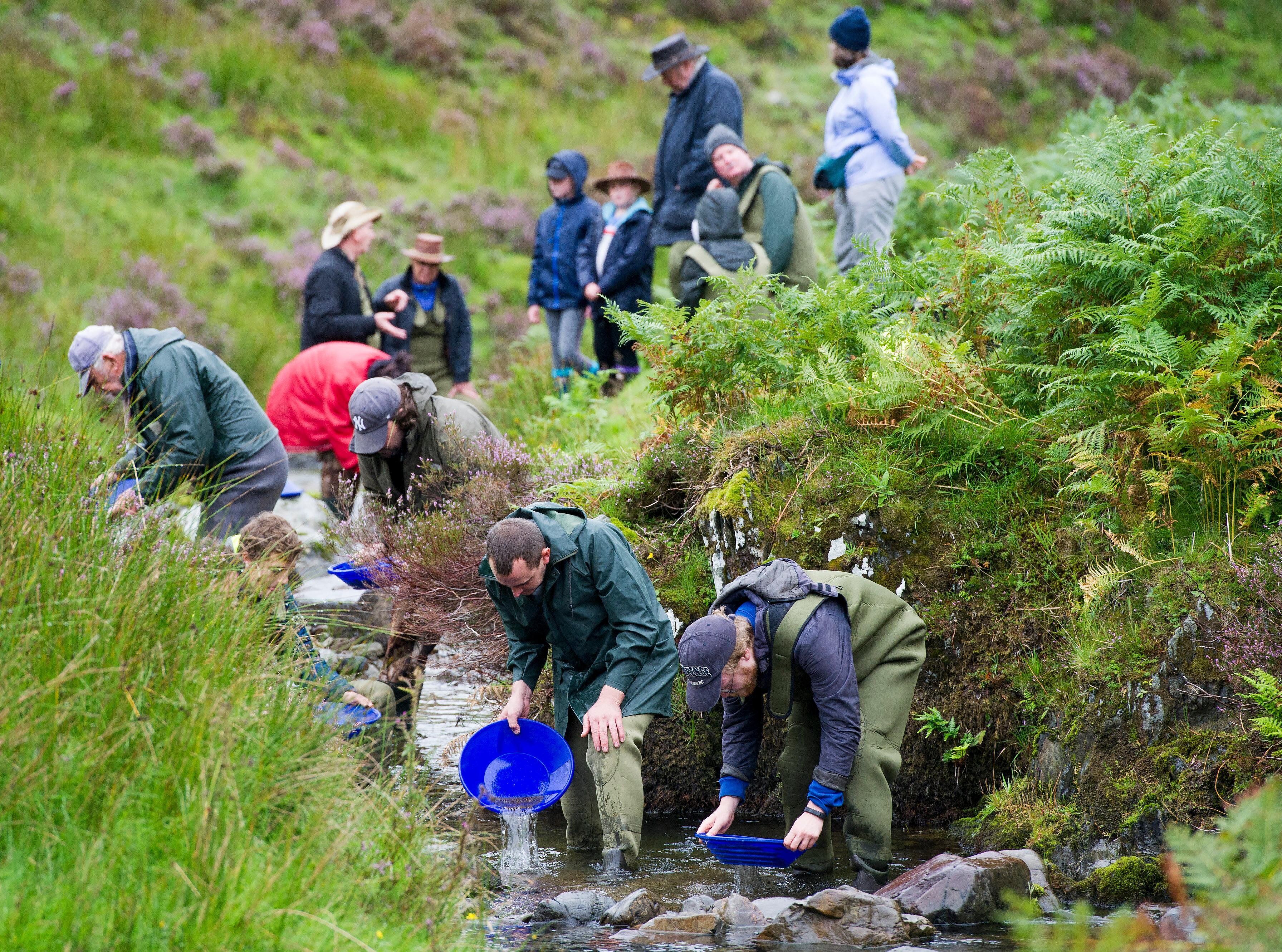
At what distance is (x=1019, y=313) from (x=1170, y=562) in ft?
5.03

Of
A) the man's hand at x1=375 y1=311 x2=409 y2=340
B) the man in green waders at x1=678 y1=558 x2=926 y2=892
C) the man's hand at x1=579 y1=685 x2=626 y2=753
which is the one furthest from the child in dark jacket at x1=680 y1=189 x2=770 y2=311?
the man's hand at x1=579 y1=685 x2=626 y2=753

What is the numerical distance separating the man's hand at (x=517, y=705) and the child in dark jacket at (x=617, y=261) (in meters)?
4.83

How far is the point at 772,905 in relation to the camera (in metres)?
4.44

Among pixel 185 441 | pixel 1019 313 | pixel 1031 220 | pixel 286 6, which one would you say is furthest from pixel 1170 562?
pixel 286 6

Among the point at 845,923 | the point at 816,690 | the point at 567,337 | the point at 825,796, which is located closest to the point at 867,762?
the point at 825,796

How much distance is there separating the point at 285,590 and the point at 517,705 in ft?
3.80

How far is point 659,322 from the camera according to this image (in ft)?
21.7

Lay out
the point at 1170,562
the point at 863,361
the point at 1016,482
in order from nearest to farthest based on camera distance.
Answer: the point at 1170,562, the point at 1016,482, the point at 863,361

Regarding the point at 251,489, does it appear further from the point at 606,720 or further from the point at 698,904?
the point at 698,904

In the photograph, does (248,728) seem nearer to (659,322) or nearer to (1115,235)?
(659,322)

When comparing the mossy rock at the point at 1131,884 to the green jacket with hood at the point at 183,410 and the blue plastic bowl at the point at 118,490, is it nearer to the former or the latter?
the blue plastic bowl at the point at 118,490

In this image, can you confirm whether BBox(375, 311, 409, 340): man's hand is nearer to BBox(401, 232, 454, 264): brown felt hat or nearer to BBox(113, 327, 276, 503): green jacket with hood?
BBox(401, 232, 454, 264): brown felt hat

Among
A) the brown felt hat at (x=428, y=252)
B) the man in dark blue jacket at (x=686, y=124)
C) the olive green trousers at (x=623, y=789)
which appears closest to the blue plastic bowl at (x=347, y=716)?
the olive green trousers at (x=623, y=789)

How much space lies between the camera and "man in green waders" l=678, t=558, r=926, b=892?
A: 14.8ft
